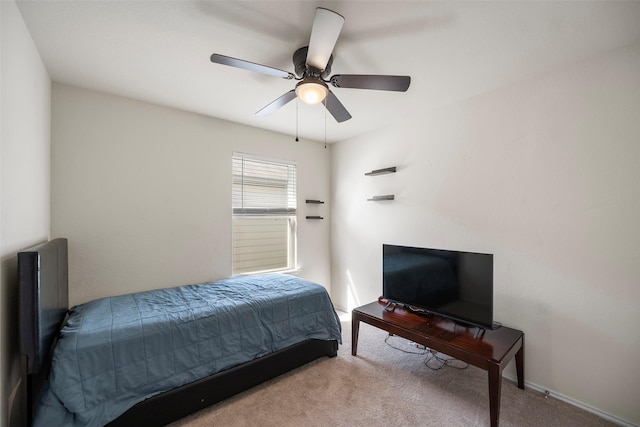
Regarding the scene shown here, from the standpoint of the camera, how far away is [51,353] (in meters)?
1.53

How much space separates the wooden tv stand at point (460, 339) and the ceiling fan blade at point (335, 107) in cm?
182

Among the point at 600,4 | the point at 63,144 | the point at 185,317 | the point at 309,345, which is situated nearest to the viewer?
the point at 600,4

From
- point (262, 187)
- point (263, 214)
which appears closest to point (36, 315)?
point (263, 214)

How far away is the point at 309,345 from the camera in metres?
2.43

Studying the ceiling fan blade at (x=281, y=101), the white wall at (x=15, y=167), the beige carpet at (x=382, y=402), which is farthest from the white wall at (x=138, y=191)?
the beige carpet at (x=382, y=402)

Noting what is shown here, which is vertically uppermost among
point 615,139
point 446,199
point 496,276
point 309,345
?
point 615,139

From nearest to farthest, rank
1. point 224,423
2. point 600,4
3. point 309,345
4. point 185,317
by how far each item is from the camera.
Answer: point 600,4
point 224,423
point 185,317
point 309,345

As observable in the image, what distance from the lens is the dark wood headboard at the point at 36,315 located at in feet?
4.17

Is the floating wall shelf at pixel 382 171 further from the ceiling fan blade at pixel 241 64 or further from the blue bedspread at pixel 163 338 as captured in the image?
the ceiling fan blade at pixel 241 64

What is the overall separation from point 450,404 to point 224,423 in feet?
5.28

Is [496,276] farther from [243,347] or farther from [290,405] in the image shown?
[243,347]

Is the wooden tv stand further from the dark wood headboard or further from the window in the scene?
the dark wood headboard

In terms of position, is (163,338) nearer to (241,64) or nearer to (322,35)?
(241,64)

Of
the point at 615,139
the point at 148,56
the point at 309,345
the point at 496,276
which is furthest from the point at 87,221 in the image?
the point at 615,139
